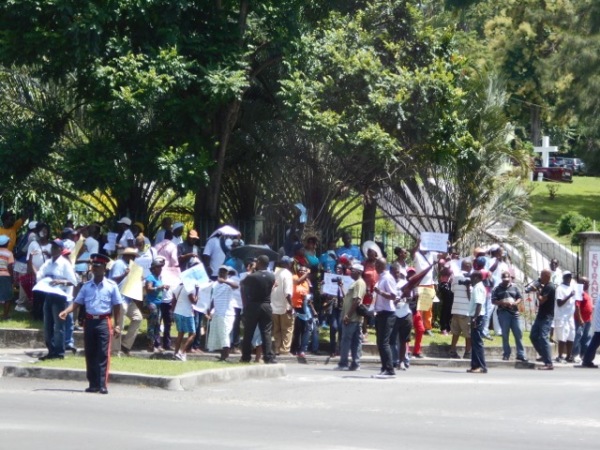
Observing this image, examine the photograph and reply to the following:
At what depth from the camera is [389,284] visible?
17.0 meters

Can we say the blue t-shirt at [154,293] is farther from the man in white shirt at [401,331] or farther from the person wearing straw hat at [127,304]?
the man in white shirt at [401,331]

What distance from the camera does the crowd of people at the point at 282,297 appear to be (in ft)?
56.3

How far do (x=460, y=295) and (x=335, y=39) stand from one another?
18.3ft

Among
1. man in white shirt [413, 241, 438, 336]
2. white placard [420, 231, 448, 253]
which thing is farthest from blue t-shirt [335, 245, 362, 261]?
white placard [420, 231, 448, 253]

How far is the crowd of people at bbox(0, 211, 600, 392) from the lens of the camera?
17.2 metres

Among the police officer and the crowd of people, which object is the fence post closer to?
the crowd of people

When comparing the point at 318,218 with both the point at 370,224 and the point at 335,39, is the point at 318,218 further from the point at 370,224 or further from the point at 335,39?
the point at 335,39

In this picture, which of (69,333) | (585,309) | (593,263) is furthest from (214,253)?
(593,263)

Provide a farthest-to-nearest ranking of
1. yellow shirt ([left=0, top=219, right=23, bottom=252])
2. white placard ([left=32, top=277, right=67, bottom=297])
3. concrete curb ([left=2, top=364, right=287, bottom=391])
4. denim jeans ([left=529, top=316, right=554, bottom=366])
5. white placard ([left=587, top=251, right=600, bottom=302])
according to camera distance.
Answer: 1. white placard ([left=587, top=251, right=600, bottom=302])
2. yellow shirt ([left=0, top=219, right=23, bottom=252])
3. denim jeans ([left=529, top=316, right=554, bottom=366])
4. white placard ([left=32, top=277, right=67, bottom=297])
5. concrete curb ([left=2, top=364, right=287, bottom=391])

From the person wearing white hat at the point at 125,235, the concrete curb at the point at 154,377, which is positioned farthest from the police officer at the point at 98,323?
the person wearing white hat at the point at 125,235

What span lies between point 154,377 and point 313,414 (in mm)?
2695

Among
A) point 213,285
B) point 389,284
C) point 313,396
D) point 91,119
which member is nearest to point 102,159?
point 91,119

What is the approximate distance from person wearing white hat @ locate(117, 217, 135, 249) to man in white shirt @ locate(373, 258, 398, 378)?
185 inches

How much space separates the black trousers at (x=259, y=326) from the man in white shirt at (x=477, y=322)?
3164mm
